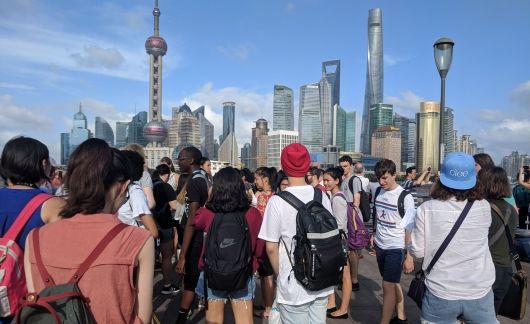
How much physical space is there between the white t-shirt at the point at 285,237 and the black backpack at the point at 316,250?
2.8 inches

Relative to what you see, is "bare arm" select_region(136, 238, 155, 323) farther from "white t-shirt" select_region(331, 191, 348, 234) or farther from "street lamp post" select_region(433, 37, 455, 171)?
"street lamp post" select_region(433, 37, 455, 171)


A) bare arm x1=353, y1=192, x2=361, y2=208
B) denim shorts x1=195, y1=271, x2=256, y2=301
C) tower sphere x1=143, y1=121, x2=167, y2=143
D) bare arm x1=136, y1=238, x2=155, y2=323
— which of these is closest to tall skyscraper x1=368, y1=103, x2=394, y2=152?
tower sphere x1=143, y1=121, x2=167, y2=143

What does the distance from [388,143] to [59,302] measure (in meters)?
169

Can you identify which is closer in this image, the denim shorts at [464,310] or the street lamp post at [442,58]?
the denim shorts at [464,310]

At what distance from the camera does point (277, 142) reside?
12181 cm

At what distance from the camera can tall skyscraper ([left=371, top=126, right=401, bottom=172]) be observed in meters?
160

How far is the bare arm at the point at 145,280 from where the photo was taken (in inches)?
65.7

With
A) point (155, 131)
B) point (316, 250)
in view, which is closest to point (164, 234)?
point (316, 250)

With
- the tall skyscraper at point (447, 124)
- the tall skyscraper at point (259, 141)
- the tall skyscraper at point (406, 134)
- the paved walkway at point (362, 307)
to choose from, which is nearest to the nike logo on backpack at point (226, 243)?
the paved walkway at point (362, 307)

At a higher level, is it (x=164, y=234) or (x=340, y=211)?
(x=340, y=211)

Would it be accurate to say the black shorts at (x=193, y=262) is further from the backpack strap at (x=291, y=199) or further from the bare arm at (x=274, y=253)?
the backpack strap at (x=291, y=199)

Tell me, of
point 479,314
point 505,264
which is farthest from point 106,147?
point 505,264

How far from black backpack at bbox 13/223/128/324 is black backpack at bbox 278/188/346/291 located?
1496mm

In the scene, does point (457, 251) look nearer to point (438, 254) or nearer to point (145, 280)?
point (438, 254)
